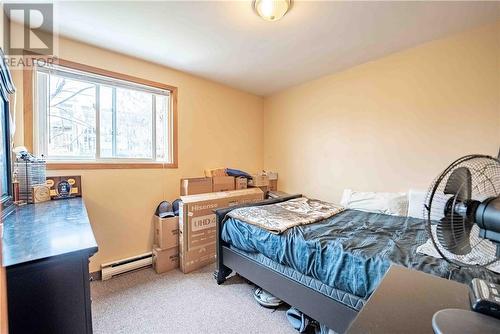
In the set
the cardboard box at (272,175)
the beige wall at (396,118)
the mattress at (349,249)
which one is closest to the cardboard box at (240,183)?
the cardboard box at (272,175)

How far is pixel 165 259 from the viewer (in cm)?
233

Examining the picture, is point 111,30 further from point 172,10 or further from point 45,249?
point 45,249

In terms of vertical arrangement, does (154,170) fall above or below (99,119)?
below

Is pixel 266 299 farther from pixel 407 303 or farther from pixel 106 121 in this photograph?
pixel 106 121

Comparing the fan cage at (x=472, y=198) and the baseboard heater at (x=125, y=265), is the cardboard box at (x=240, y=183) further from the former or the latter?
the fan cage at (x=472, y=198)

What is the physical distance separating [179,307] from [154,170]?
4.86 ft

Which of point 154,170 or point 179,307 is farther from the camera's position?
point 154,170

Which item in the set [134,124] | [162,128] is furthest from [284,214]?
[134,124]

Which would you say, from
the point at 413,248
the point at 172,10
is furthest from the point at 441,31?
the point at 172,10

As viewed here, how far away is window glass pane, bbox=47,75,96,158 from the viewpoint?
2062mm

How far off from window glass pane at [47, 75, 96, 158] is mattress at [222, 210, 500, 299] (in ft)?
5.56

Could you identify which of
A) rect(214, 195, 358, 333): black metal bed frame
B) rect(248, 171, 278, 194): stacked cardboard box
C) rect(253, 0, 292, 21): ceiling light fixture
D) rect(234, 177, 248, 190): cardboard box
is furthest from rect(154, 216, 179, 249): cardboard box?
rect(253, 0, 292, 21): ceiling light fixture

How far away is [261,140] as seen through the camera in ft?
12.8

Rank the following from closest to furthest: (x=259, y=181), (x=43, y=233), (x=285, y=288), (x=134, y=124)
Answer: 1. (x=43, y=233)
2. (x=285, y=288)
3. (x=134, y=124)
4. (x=259, y=181)
